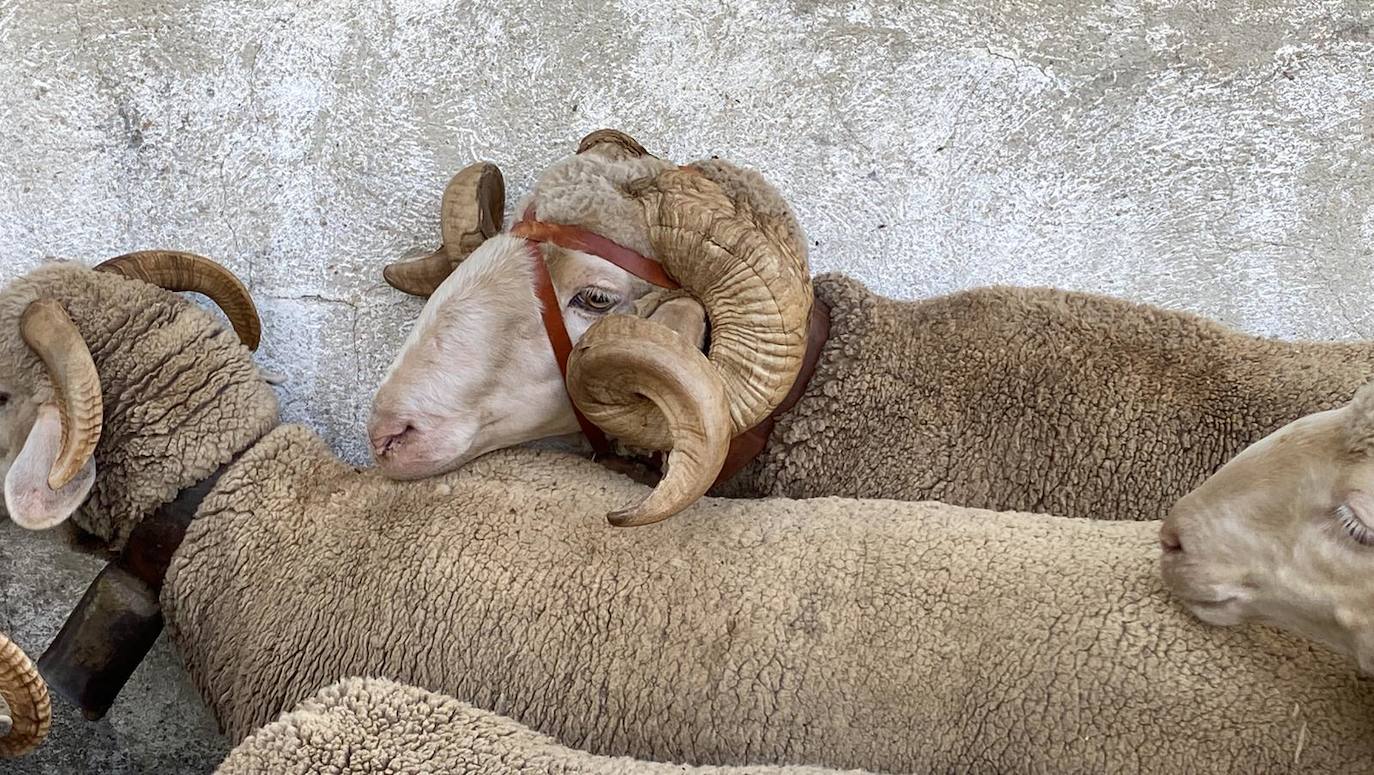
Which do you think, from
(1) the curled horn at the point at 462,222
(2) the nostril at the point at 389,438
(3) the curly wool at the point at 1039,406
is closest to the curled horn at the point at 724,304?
(3) the curly wool at the point at 1039,406

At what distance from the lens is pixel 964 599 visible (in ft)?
8.00

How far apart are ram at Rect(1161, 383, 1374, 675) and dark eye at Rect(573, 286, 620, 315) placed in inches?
57.5

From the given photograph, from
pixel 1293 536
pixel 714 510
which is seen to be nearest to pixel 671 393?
pixel 714 510

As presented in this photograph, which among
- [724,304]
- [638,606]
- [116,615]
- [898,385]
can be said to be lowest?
[116,615]

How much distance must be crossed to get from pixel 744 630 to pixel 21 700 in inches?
62.9

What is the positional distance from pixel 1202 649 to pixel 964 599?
493mm

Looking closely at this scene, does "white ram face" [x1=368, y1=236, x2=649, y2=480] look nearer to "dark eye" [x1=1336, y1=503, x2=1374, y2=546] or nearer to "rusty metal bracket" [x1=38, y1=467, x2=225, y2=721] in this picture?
"rusty metal bracket" [x1=38, y1=467, x2=225, y2=721]

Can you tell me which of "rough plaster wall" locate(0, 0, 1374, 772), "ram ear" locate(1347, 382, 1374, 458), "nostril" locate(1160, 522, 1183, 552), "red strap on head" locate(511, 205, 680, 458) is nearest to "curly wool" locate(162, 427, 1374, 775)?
"nostril" locate(1160, 522, 1183, 552)

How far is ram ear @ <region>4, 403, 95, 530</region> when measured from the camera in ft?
8.76

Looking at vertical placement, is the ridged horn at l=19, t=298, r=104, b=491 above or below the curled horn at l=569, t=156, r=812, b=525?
below

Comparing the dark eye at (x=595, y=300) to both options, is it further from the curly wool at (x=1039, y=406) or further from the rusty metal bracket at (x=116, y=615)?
the rusty metal bracket at (x=116, y=615)

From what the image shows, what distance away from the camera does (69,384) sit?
2.65 meters

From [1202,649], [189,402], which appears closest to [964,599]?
[1202,649]

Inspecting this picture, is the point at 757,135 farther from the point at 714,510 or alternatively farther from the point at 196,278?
the point at 196,278
